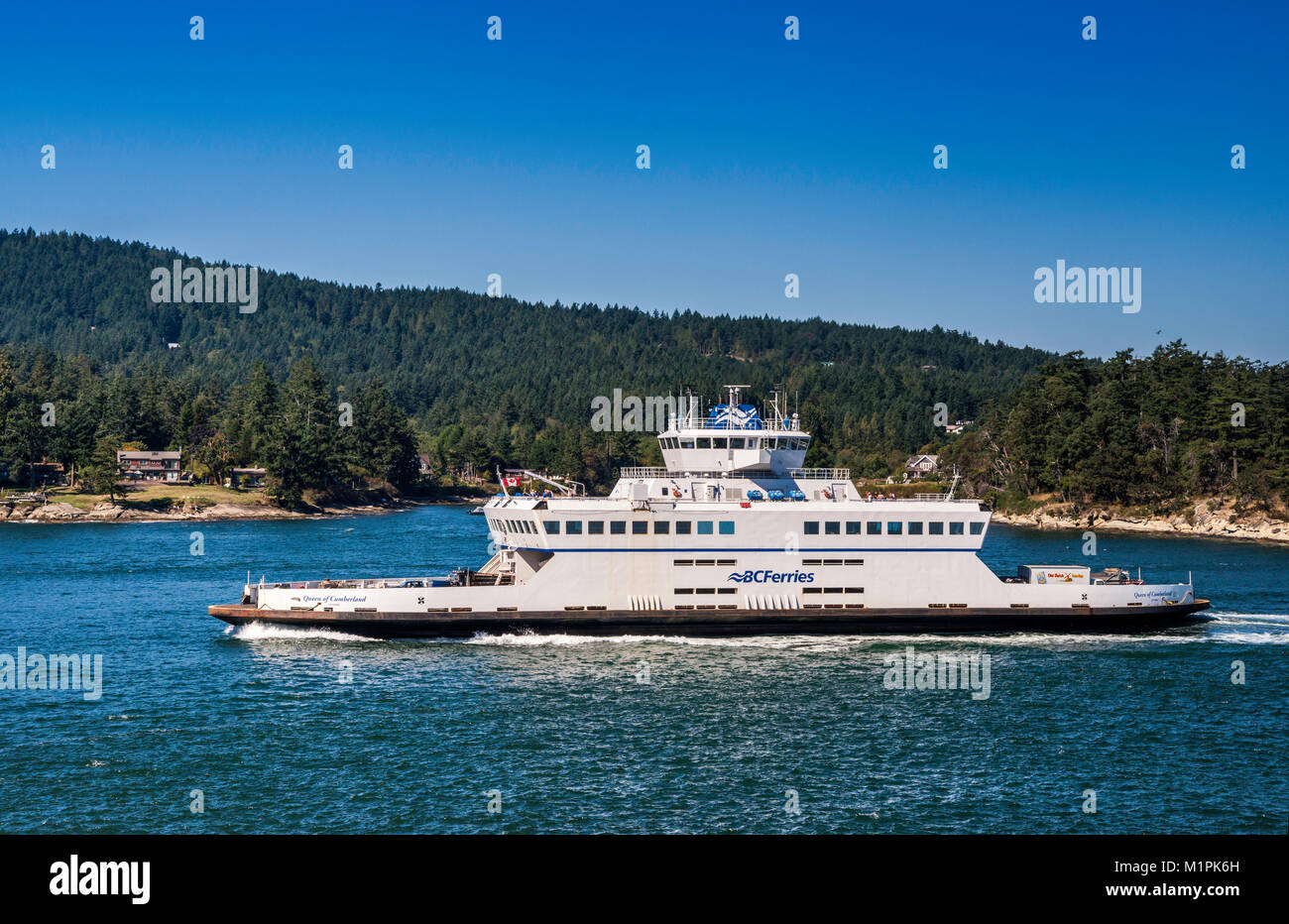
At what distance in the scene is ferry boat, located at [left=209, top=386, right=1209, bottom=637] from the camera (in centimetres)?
3703

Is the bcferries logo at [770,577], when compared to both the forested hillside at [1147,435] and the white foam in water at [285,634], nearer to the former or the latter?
the white foam in water at [285,634]

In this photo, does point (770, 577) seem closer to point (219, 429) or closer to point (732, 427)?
point (732, 427)

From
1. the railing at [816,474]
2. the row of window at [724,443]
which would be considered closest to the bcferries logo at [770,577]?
the railing at [816,474]

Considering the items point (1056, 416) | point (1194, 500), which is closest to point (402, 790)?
point (1194, 500)

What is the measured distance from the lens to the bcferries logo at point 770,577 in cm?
3781

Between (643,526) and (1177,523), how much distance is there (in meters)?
73.3

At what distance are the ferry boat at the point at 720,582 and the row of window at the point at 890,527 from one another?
52mm

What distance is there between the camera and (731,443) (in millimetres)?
40250

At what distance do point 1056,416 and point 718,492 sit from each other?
78.2m

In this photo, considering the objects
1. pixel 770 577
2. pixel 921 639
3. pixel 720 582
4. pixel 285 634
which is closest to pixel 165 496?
pixel 285 634

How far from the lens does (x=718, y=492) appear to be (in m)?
39.2

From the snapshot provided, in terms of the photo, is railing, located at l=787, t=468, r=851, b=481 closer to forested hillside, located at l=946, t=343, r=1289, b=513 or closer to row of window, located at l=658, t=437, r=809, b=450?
row of window, located at l=658, t=437, r=809, b=450

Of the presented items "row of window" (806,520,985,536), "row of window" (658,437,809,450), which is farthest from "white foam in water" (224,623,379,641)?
"row of window" (806,520,985,536)
